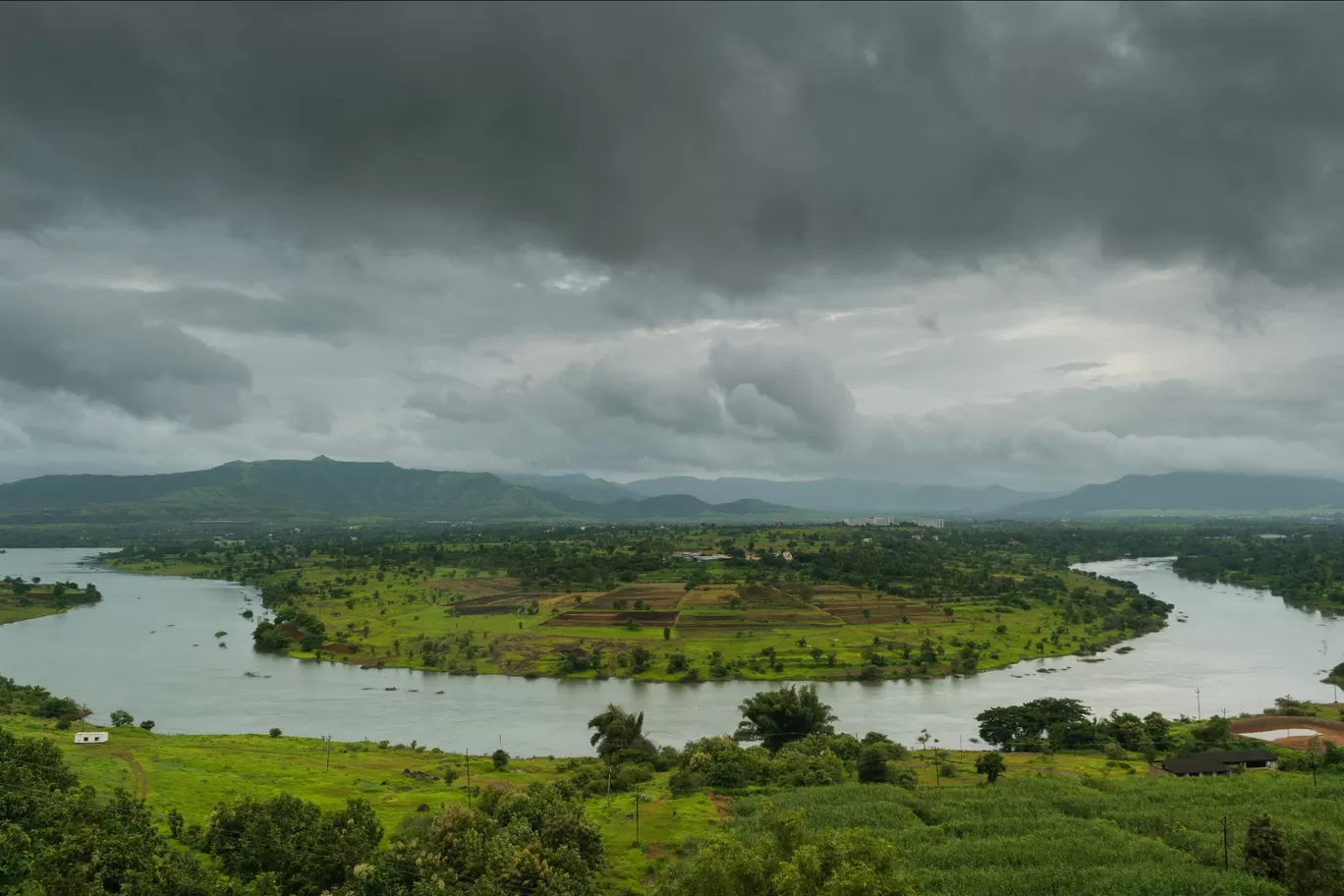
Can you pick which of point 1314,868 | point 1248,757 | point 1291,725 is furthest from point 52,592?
point 1291,725

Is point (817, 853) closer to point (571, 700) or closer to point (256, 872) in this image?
point (256, 872)

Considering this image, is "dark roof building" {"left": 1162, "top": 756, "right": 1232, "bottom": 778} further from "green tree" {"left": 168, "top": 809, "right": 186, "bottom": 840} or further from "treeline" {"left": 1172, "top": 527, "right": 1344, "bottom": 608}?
"treeline" {"left": 1172, "top": 527, "right": 1344, "bottom": 608}

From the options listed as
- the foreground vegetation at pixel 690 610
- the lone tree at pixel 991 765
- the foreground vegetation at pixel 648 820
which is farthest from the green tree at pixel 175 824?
the foreground vegetation at pixel 690 610

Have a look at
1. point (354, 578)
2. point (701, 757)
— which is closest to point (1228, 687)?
point (701, 757)

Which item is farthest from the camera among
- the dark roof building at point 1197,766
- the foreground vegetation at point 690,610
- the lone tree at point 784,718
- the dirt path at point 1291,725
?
the foreground vegetation at point 690,610

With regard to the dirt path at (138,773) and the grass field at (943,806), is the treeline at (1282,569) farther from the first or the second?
→ the dirt path at (138,773)
